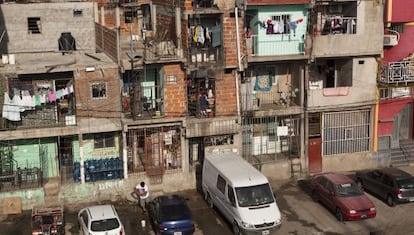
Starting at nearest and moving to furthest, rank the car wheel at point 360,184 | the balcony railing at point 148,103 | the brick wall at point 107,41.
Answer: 1. the brick wall at point 107,41
2. the balcony railing at point 148,103
3. the car wheel at point 360,184

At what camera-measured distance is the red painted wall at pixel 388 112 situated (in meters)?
36.2

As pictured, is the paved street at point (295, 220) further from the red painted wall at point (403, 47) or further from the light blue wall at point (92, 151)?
the red painted wall at point (403, 47)

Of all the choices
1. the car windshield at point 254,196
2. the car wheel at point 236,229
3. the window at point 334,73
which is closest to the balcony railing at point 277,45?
the window at point 334,73

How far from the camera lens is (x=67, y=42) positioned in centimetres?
3688

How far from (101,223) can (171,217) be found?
3139 millimetres

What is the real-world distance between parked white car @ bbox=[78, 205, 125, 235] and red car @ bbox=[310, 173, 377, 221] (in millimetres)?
10521

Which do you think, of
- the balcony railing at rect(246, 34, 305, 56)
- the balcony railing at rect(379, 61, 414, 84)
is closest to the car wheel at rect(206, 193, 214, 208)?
the balcony railing at rect(246, 34, 305, 56)

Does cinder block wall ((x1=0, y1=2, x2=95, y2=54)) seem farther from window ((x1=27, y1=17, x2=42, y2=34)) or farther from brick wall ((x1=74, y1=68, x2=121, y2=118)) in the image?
brick wall ((x1=74, y1=68, x2=121, y2=118))

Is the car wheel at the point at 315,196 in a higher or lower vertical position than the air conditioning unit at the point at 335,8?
lower

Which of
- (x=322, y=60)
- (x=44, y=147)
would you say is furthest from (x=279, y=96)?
(x=44, y=147)

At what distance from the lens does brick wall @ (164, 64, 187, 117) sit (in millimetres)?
31906

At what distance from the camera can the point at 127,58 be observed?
31.8 m

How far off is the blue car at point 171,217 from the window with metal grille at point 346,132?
38.4ft

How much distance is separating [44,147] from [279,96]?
46.9ft
